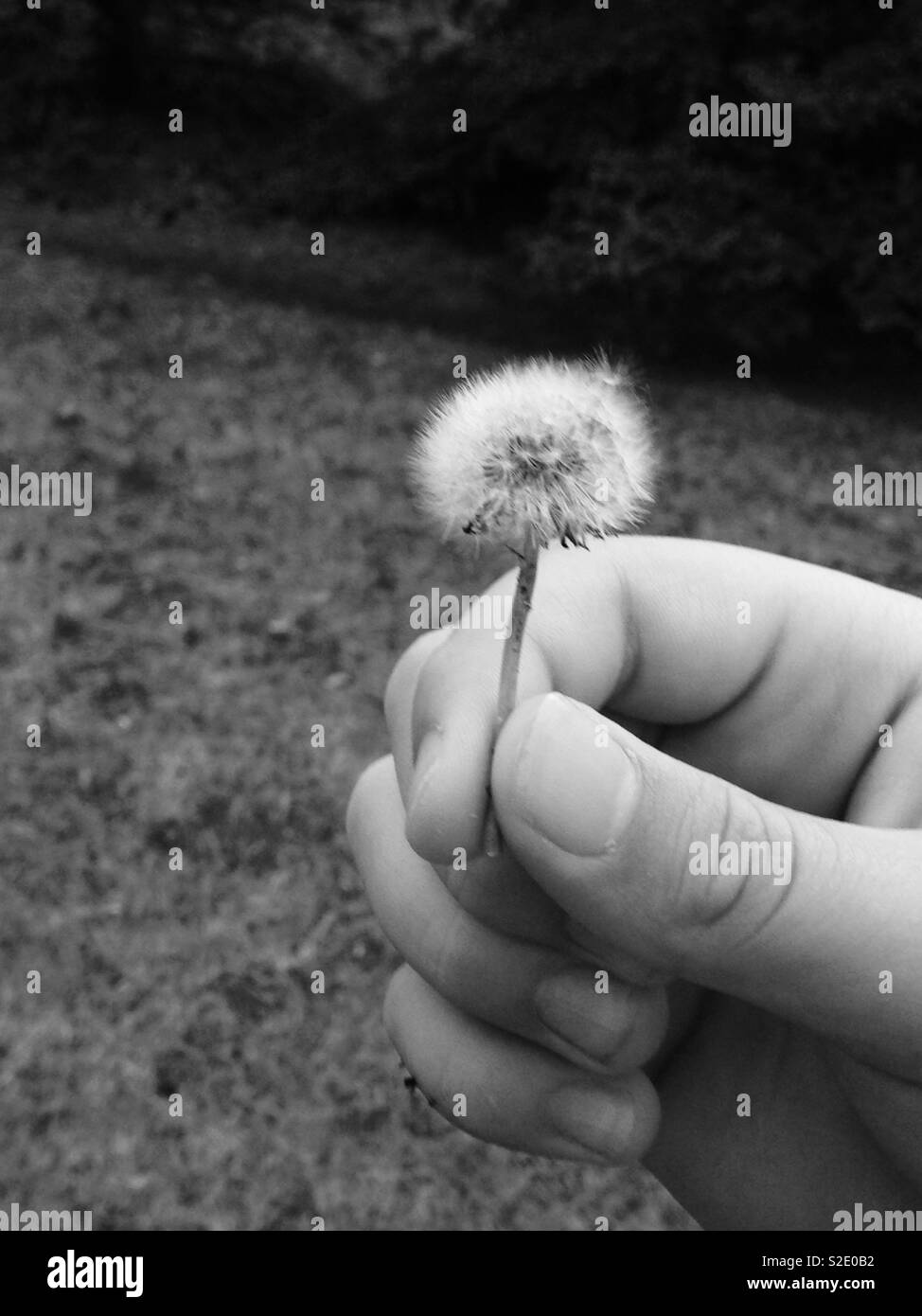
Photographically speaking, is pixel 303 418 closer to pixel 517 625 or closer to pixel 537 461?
pixel 537 461

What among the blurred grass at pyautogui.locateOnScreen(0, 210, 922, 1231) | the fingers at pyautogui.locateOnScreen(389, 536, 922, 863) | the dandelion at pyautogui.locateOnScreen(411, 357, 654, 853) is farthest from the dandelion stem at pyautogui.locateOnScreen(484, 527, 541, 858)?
the blurred grass at pyautogui.locateOnScreen(0, 210, 922, 1231)

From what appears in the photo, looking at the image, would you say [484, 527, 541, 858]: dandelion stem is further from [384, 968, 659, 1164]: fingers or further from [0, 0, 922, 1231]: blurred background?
[0, 0, 922, 1231]: blurred background

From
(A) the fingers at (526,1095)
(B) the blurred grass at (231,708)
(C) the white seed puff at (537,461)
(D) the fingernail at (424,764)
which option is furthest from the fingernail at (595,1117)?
(B) the blurred grass at (231,708)

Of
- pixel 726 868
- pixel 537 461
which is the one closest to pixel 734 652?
pixel 726 868

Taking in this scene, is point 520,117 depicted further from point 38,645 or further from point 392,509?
point 38,645

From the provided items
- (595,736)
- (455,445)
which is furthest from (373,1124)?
(455,445)

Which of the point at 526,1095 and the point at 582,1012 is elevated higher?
the point at 582,1012
